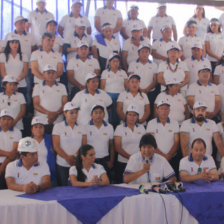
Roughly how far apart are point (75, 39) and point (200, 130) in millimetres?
3147

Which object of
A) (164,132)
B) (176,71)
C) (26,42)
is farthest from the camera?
(26,42)

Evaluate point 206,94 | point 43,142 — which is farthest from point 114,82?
point 43,142

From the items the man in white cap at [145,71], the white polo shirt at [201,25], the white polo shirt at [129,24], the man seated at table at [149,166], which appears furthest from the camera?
the white polo shirt at [201,25]

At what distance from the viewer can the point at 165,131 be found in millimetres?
5598

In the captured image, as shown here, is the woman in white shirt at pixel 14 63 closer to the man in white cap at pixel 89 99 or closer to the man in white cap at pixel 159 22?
the man in white cap at pixel 89 99

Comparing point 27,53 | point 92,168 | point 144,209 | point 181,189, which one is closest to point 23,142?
point 92,168

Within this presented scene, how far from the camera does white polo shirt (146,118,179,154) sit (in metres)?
5.54

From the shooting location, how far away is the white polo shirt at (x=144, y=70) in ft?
22.0

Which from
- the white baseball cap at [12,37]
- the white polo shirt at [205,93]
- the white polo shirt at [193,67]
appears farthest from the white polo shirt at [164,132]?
the white baseball cap at [12,37]

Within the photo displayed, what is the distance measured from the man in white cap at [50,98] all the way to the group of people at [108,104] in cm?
2

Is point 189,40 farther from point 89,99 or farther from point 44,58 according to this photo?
point 44,58

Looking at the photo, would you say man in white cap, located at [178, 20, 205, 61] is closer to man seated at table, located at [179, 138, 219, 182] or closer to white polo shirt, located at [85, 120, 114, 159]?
white polo shirt, located at [85, 120, 114, 159]

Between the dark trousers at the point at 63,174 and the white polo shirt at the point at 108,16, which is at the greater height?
the white polo shirt at the point at 108,16

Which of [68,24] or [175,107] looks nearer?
[175,107]
